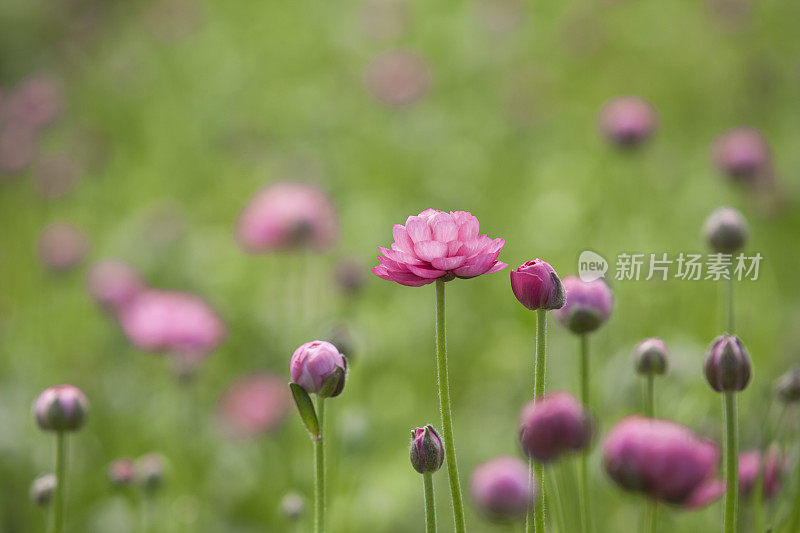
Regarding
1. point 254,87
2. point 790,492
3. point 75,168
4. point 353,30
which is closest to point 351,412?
point 790,492

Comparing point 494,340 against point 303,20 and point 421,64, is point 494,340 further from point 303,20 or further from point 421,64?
point 303,20

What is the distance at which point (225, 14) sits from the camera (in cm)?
498

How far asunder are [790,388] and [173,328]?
1.17 metres

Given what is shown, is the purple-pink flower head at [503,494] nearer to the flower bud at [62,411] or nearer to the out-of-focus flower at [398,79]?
the flower bud at [62,411]

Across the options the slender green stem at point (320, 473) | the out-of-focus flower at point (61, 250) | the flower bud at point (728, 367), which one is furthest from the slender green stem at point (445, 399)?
the out-of-focus flower at point (61, 250)

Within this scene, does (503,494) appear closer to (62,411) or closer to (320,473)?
(320,473)

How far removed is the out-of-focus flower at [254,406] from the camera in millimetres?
1834

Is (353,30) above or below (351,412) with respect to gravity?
above

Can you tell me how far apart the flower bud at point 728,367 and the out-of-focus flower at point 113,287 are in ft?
5.16

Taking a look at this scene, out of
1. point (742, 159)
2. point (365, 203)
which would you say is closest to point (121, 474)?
point (742, 159)

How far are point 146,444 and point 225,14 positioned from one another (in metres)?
3.69

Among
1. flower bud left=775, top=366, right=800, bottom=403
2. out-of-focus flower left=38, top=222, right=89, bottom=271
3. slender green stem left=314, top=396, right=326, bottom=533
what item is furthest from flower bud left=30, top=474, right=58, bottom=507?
out-of-focus flower left=38, top=222, right=89, bottom=271

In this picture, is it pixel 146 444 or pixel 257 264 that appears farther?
pixel 257 264

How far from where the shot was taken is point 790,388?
3.44 feet
